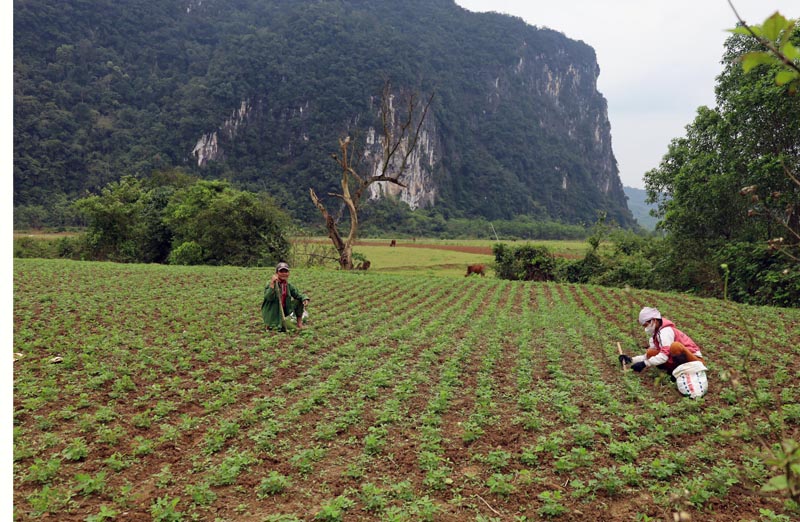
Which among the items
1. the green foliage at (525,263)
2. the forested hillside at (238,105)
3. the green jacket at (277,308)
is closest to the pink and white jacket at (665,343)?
the green jacket at (277,308)

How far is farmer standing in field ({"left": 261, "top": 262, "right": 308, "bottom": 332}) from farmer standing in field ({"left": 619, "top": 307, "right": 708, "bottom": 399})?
7.00m

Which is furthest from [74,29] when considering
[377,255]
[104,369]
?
[104,369]

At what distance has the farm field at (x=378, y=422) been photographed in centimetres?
432

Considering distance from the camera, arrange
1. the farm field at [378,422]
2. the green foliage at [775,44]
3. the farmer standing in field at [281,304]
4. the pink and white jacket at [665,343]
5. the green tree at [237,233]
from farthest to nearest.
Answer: the green tree at [237,233]
the farmer standing in field at [281,304]
the pink and white jacket at [665,343]
the farm field at [378,422]
the green foliage at [775,44]

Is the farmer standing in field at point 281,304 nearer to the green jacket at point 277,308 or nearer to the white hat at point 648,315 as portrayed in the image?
the green jacket at point 277,308

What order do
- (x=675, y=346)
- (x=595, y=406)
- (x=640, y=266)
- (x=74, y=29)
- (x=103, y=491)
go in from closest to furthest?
(x=103, y=491), (x=595, y=406), (x=675, y=346), (x=640, y=266), (x=74, y=29)

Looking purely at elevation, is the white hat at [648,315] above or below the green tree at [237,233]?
below

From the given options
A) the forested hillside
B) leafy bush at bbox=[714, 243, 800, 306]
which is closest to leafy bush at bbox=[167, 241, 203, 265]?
leafy bush at bbox=[714, 243, 800, 306]

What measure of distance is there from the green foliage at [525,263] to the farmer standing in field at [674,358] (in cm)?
2379

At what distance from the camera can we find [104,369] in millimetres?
7797

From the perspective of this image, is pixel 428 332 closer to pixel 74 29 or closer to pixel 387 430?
pixel 387 430

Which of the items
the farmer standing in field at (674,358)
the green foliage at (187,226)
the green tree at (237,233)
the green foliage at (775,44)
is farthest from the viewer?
the green foliage at (187,226)

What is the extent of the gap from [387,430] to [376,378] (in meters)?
1.85

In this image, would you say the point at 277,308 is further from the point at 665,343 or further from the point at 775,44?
the point at 775,44
